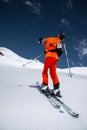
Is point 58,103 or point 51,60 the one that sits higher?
point 51,60

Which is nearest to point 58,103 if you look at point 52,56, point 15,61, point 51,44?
point 52,56

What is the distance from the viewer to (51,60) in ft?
23.4

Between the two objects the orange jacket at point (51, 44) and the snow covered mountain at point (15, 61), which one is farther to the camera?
the snow covered mountain at point (15, 61)

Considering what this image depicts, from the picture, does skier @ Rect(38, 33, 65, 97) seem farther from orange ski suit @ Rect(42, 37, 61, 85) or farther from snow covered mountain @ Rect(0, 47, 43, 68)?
snow covered mountain @ Rect(0, 47, 43, 68)

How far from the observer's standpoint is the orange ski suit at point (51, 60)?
696 cm

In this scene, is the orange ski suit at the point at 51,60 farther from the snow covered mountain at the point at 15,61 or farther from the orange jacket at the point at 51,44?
the snow covered mountain at the point at 15,61

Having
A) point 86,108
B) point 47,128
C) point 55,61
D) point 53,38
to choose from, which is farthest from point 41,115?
point 53,38

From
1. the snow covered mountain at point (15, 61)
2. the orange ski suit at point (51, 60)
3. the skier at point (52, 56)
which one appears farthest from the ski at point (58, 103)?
the snow covered mountain at point (15, 61)

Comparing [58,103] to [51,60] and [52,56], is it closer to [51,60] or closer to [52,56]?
[51,60]

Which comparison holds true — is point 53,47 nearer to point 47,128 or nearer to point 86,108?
point 86,108

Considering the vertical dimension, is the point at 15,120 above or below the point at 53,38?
below

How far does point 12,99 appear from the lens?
527cm

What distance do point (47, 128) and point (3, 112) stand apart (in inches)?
45.5

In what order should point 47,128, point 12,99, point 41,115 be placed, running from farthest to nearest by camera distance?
1. point 12,99
2. point 41,115
3. point 47,128
